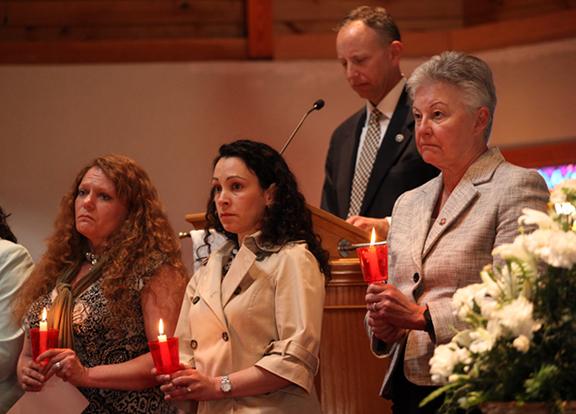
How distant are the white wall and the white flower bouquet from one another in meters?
4.40

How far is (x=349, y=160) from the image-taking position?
4.36m

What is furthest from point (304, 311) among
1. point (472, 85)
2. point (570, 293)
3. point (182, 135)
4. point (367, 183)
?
point (182, 135)

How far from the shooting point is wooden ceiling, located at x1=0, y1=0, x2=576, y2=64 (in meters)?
6.92

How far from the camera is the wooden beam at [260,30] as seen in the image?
7000 millimetres

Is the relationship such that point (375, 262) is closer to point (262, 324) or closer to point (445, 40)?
point (262, 324)

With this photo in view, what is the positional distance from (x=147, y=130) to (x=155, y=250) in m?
3.28

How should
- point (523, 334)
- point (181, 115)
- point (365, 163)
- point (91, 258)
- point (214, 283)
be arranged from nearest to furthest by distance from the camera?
point (523, 334)
point (214, 283)
point (91, 258)
point (365, 163)
point (181, 115)

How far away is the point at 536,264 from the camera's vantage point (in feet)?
7.57

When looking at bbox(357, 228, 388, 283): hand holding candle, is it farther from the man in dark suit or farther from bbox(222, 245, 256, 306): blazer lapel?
the man in dark suit

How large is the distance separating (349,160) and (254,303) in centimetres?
135

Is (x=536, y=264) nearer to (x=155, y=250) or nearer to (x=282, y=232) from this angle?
(x=282, y=232)

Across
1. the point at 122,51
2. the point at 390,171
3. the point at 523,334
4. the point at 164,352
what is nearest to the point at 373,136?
the point at 390,171

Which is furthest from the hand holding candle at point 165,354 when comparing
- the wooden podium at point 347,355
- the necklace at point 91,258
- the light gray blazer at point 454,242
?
the necklace at point 91,258

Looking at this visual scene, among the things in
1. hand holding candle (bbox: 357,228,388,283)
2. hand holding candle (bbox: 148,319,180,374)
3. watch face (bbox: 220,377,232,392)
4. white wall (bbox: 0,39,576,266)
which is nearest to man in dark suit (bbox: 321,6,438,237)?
watch face (bbox: 220,377,232,392)
